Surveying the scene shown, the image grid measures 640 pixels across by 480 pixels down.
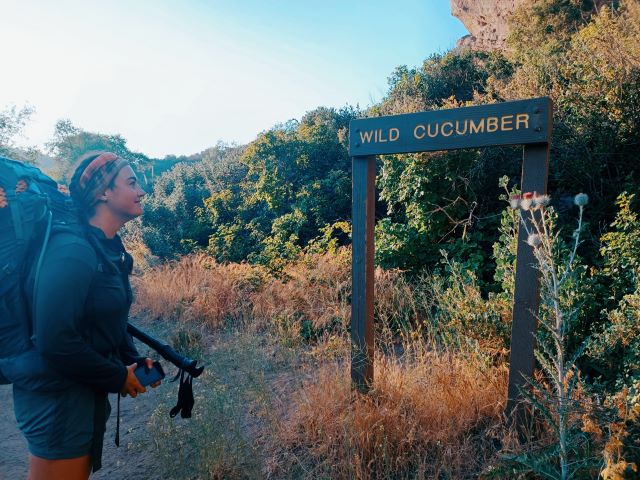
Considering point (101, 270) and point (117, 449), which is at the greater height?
point (101, 270)

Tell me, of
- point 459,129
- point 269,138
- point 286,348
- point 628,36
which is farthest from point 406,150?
point 269,138

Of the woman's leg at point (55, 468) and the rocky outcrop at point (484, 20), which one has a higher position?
the rocky outcrop at point (484, 20)

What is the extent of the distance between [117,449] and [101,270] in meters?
2.52

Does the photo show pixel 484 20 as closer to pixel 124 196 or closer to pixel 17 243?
pixel 124 196

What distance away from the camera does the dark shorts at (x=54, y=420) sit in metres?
1.87

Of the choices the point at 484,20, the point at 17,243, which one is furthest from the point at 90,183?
the point at 484,20

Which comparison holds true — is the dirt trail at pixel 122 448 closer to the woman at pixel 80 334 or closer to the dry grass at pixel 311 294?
the woman at pixel 80 334

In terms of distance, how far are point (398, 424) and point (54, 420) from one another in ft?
6.87

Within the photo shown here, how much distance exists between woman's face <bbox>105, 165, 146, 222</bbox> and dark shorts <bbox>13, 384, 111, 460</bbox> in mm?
802

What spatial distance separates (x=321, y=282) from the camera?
630 cm

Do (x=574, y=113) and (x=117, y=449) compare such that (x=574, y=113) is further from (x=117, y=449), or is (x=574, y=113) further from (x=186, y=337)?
(x=117, y=449)

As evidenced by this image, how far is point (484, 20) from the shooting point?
16.1 metres

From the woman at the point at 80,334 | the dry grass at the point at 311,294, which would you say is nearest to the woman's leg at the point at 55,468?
the woman at the point at 80,334

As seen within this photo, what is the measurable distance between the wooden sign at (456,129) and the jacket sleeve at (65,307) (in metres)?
2.28
